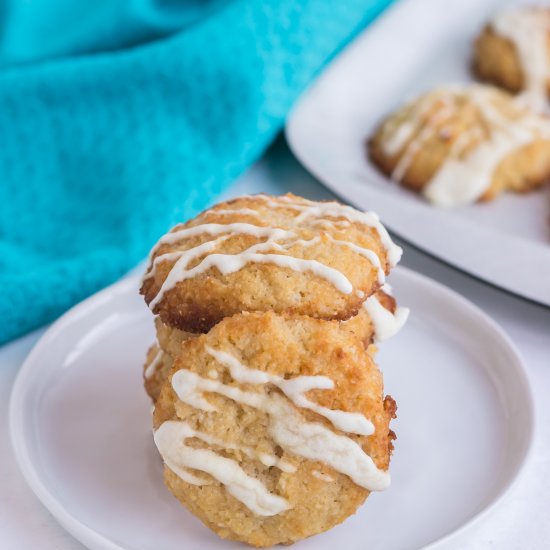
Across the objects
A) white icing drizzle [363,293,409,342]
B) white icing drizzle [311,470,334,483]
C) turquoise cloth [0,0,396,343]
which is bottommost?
turquoise cloth [0,0,396,343]

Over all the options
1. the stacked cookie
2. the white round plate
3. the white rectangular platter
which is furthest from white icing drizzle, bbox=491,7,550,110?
the stacked cookie

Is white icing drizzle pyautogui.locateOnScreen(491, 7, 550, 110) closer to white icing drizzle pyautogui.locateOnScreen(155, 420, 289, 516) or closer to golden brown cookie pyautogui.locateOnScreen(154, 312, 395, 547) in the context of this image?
golden brown cookie pyautogui.locateOnScreen(154, 312, 395, 547)

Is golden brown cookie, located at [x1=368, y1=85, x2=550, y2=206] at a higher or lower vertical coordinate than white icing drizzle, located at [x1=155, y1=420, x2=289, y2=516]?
lower

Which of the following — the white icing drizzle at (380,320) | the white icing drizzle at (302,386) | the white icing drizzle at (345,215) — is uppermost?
the white icing drizzle at (345,215)

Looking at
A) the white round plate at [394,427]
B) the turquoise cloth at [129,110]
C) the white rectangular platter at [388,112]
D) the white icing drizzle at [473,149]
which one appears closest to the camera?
the white round plate at [394,427]

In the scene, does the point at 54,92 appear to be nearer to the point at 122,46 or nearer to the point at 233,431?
the point at 122,46

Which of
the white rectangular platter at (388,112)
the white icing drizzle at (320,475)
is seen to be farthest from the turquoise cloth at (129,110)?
the white icing drizzle at (320,475)

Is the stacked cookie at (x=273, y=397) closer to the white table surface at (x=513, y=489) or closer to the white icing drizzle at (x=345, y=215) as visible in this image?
the white icing drizzle at (x=345, y=215)
